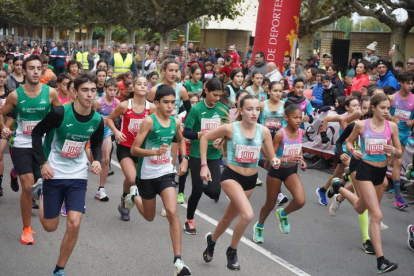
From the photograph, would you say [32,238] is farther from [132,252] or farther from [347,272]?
[347,272]

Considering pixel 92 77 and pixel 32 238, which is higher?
pixel 92 77

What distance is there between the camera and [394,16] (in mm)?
20344

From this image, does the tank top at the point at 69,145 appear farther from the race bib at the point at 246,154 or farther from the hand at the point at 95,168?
the race bib at the point at 246,154

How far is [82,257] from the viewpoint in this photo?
660cm

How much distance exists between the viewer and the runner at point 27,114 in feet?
23.0

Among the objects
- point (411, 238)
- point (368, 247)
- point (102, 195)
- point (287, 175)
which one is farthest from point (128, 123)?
point (411, 238)

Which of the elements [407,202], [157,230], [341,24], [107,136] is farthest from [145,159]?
[341,24]

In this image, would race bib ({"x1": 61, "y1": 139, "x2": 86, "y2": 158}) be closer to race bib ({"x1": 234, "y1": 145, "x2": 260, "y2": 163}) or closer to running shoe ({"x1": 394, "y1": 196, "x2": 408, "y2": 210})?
race bib ({"x1": 234, "y1": 145, "x2": 260, "y2": 163})

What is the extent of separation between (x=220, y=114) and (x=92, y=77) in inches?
89.4

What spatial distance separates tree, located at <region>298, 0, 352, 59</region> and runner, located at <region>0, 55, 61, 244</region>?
51.5ft

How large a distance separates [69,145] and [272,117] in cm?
418

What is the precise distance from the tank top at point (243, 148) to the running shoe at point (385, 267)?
1.61m

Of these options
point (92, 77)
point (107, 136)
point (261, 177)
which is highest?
point (92, 77)

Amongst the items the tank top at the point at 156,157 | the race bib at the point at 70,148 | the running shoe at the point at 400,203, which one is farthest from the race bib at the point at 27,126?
the running shoe at the point at 400,203
